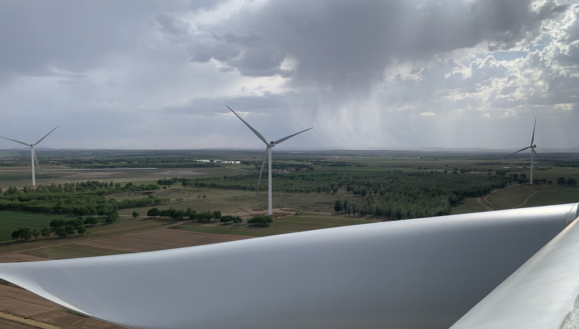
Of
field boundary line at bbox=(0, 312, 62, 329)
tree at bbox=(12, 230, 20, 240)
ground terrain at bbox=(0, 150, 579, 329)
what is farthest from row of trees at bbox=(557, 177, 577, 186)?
tree at bbox=(12, 230, 20, 240)

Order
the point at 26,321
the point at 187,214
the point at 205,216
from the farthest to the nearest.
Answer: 1. the point at 187,214
2. the point at 205,216
3. the point at 26,321

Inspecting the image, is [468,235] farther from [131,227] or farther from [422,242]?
[131,227]

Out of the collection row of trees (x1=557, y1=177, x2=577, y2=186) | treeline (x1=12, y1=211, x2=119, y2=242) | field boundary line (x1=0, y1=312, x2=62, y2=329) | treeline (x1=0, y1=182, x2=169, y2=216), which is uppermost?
row of trees (x1=557, y1=177, x2=577, y2=186)

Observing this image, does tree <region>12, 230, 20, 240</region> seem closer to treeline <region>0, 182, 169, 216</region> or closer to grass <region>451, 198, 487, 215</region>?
treeline <region>0, 182, 169, 216</region>

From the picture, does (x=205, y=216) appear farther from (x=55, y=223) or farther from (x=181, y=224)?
(x=55, y=223)

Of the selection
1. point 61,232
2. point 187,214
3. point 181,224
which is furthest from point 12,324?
point 187,214

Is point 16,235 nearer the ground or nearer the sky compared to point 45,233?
nearer the sky
